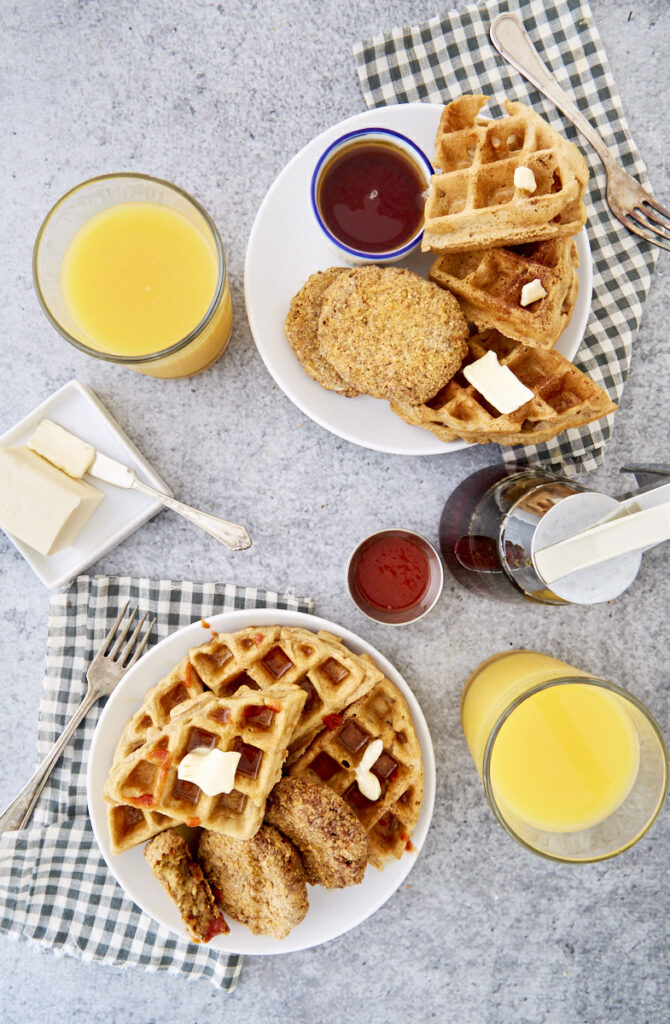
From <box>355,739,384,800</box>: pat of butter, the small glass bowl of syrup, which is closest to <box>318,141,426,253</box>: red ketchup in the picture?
the small glass bowl of syrup

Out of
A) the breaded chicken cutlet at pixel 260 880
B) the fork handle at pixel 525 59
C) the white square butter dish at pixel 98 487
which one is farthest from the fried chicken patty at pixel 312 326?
the breaded chicken cutlet at pixel 260 880

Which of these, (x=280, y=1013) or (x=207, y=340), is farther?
(x=280, y=1013)

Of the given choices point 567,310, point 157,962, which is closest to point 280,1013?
point 157,962

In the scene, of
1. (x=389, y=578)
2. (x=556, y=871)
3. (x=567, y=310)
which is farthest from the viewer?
(x=556, y=871)

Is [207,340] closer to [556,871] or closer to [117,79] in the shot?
[117,79]

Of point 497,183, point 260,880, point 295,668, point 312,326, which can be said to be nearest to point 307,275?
point 312,326

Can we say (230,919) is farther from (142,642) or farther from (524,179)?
(524,179)

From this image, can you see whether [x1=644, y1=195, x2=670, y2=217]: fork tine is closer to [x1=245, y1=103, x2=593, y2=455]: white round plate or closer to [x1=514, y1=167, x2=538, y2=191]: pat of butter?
[x1=245, y1=103, x2=593, y2=455]: white round plate
